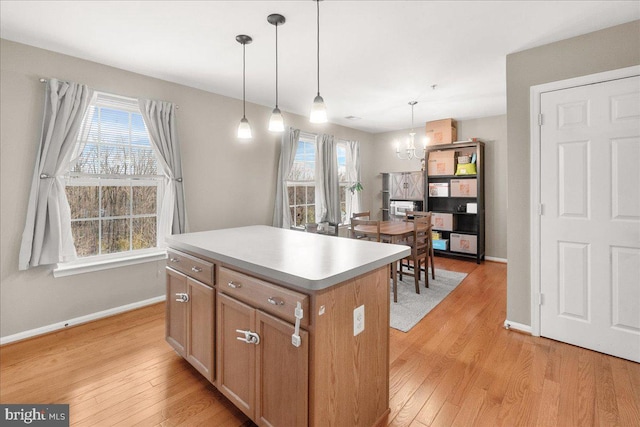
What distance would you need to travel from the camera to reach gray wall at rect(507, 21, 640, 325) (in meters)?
2.36

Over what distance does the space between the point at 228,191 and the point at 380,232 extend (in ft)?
6.70

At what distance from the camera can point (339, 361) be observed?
53.8 inches

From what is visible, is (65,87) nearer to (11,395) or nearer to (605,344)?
(11,395)

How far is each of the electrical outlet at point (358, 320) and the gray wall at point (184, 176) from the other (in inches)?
71.5

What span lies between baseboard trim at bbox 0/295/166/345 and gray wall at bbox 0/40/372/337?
4cm

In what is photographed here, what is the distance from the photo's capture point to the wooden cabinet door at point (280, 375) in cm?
128

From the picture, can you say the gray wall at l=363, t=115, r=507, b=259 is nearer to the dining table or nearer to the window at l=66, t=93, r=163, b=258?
the dining table

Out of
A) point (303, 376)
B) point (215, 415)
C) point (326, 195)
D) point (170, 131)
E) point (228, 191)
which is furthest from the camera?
point (326, 195)

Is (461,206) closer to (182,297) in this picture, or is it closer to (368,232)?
(368,232)

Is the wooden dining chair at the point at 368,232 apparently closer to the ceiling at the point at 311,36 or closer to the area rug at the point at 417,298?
the area rug at the point at 417,298

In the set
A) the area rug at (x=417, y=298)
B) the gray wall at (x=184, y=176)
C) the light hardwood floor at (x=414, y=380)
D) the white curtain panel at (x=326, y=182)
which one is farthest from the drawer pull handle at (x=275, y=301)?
the white curtain panel at (x=326, y=182)

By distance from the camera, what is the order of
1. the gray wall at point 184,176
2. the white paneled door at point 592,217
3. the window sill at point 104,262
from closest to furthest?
the white paneled door at point 592,217
the gray wall at point 184,176
the window sill at point 104,262

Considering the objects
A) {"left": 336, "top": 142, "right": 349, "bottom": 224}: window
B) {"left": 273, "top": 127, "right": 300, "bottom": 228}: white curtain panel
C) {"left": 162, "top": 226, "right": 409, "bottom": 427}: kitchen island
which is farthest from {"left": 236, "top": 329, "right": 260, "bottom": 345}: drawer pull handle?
{"left": 336, "top": 142, "right": 349, "bottom": 224}: window

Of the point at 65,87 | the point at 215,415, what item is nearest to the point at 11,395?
the point at 215,415
